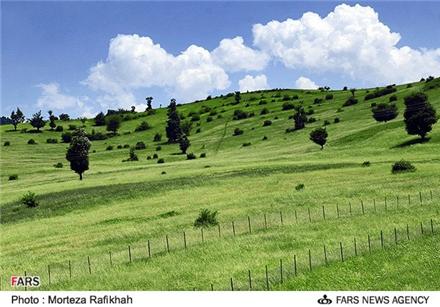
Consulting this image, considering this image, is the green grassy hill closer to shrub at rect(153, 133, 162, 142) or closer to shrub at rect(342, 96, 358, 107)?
shrub at rect(342, 96, 358, 107)

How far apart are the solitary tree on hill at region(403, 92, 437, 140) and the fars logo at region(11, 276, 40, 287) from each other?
84669 mm

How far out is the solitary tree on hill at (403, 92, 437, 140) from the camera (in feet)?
322

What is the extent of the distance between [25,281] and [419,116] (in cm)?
8598

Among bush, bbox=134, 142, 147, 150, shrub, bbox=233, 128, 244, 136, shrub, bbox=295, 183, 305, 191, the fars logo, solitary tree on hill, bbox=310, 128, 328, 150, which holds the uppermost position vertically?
shrub, bbox=233, 128, 244, 136

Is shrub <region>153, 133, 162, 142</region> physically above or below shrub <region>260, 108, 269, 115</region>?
below

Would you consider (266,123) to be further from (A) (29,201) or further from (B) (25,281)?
(B) (25,281)

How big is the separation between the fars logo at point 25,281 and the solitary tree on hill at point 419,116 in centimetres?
8467

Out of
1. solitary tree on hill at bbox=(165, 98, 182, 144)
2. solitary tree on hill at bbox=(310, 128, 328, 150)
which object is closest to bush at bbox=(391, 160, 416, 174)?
solitary tree on hill at bbox=(310, 128, 328, 150)

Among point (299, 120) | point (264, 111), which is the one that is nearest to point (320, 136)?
point (299, 120)

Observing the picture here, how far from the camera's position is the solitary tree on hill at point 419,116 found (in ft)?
322

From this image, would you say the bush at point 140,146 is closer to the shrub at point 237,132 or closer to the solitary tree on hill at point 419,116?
the shrub at point 237,132

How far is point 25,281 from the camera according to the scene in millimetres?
30781

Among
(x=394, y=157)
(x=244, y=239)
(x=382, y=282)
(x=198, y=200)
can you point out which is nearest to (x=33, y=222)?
(x=198, y=200)
